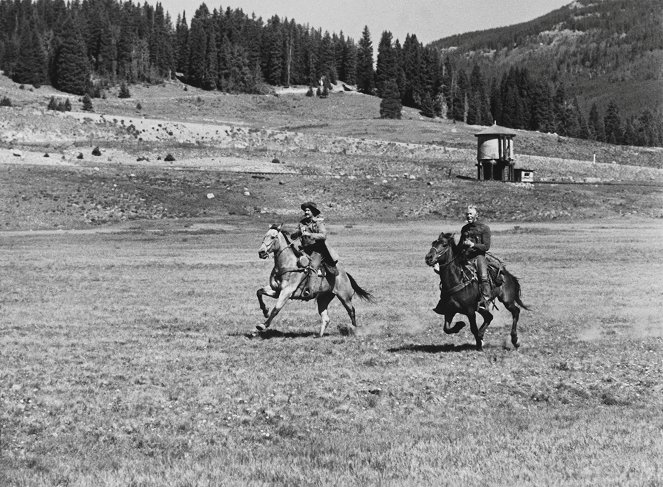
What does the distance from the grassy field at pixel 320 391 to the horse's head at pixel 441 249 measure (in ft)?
5.84

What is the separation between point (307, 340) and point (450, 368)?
4226mm

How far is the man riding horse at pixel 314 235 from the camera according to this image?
19.3 m

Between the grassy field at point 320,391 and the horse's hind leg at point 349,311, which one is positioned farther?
the horse's hind leg at point 349,311

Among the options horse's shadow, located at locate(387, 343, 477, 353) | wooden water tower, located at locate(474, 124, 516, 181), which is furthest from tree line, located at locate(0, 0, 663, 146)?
horse's shadow, located at locate(387, 343, 477, 353)

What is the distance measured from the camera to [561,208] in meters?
66.3

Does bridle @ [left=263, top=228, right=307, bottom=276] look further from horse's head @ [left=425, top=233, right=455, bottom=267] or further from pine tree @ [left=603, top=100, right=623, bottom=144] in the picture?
pine tree @ [left=603, top=100, right=623, bottom=144]

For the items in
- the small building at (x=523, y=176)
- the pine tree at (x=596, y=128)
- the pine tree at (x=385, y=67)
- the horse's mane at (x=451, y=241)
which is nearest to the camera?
the horse's mane at (x=451, y=241)

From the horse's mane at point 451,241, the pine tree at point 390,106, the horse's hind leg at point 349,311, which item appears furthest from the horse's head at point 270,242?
the pine tree at point 390,106

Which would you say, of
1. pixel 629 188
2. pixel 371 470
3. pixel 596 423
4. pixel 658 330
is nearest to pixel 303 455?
pixel 371 470

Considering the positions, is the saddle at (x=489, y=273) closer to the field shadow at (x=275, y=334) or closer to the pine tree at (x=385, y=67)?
the field shadow at (x=275, y=334)

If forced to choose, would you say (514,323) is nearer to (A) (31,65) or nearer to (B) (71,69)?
(B) (71,69)

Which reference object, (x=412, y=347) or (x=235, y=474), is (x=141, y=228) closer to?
(x=412, y=347)

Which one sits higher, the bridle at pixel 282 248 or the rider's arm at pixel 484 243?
the rider's arm at pixel 484 243

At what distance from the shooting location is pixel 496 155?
81812 millimetres
